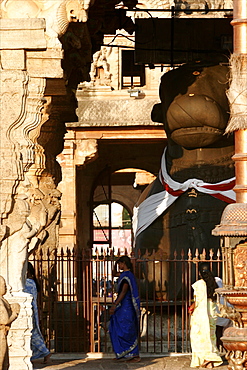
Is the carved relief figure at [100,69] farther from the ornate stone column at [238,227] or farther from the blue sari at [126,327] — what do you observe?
the ornate stone column at [238,227]

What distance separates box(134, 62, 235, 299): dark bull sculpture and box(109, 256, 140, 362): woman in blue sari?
2.10m

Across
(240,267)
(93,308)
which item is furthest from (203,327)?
(240,267)

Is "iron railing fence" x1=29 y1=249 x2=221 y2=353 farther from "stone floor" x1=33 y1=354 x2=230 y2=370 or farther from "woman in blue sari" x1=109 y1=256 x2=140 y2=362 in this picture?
"woman in blue sari" x1=109 y1=256 x2=140 y2=362

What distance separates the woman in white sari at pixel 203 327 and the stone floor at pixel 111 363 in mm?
130

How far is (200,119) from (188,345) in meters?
2.93

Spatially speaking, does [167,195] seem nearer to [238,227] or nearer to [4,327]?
[238,227]

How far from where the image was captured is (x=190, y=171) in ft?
43.0

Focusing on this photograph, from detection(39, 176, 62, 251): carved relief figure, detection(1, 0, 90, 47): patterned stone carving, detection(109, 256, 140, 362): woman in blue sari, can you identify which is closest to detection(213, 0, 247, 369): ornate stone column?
detection(1, 0, 90, 47): patterned stone carving

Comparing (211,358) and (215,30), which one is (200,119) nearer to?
(215,30)

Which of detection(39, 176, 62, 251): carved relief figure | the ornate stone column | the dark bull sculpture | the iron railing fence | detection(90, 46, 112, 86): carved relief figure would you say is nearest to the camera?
the ornate stone column

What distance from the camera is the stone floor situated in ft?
32.6

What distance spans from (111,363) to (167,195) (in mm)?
3454

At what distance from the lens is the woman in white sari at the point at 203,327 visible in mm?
9914

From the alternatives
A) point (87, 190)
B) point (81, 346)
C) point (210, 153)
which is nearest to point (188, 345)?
point (81, 346)
